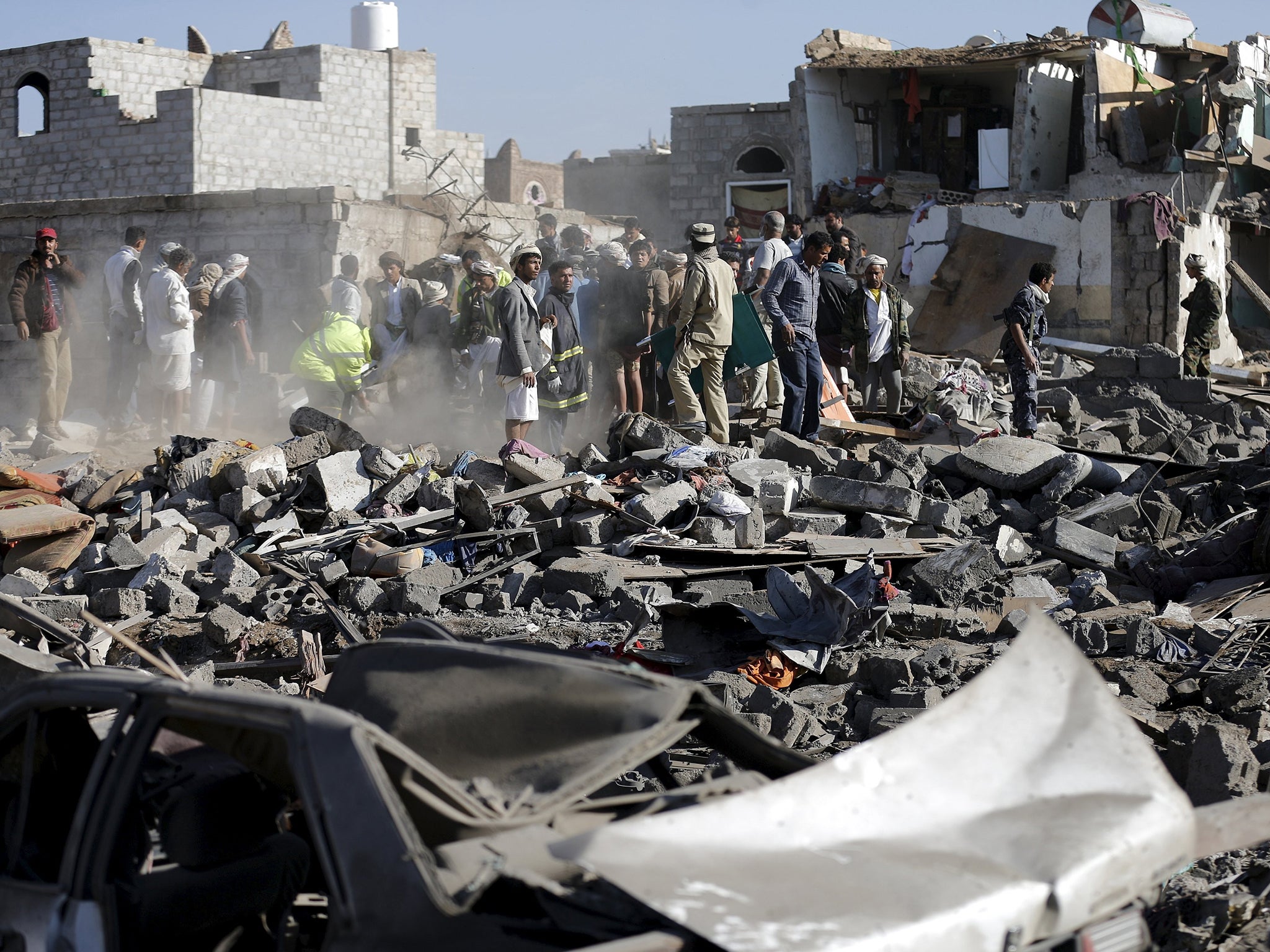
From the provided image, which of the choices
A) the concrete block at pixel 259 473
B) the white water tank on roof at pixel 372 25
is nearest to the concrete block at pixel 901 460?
the concrete block at pixel 259 473

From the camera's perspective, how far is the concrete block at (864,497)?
884 cm

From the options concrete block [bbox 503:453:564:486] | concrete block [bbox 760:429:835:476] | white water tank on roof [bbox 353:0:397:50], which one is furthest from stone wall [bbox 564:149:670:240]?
concrete block [bbox 503:453:564:486]

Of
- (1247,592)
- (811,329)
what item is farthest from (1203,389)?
(1247,592)

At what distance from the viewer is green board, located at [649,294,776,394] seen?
34.8ft

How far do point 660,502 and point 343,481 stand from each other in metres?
2.43

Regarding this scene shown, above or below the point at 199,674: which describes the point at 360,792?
above

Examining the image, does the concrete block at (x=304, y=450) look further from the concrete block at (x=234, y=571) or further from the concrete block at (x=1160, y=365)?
the concrete block at (x=1160, y=365)

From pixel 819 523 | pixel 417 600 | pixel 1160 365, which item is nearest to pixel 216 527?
pixel 417 600

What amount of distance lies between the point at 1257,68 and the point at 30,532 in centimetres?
2494

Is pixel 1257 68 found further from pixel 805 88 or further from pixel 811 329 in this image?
pixel 811 329

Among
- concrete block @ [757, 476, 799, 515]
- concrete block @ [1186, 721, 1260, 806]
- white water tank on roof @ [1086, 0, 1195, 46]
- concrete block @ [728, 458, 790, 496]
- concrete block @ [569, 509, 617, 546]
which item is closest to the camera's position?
concrete block @ [1186, 721, 1260, 806]

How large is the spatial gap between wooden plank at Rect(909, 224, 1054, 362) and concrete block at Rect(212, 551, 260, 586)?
43.6 ft

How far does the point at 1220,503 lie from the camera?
938 centimetres

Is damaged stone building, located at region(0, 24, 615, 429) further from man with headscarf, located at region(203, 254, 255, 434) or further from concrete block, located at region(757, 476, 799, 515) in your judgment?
concrete block, located at region(757, 476, 799, 515)
